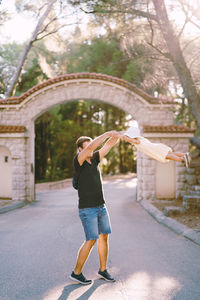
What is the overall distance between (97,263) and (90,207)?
1.35 m

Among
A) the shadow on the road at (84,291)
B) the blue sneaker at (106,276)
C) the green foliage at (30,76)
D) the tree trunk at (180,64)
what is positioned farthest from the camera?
the green foliage at (30,76)

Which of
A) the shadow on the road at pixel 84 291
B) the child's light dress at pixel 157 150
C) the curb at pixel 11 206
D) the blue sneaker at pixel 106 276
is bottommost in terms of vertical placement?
the curb at pixel 11 206

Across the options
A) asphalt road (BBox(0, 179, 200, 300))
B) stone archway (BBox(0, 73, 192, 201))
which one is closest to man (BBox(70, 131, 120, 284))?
asphalt road (BBox(0, 179, 200, 300))

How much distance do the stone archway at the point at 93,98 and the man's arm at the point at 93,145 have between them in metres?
9.11

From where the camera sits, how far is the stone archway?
13.0 m

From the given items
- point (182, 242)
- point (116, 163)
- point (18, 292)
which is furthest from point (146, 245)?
point (116, 163)

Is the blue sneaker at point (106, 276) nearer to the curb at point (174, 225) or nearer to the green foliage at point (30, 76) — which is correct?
the curb at point (174, 225)

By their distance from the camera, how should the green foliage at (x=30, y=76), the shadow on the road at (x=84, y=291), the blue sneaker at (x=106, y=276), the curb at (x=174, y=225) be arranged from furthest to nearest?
the green foliage at (x=30, y=76), the curb at (x=174, y=225), the blue sneaker at (x=106, y=276), the shadow on the road at (x=84, y=291)

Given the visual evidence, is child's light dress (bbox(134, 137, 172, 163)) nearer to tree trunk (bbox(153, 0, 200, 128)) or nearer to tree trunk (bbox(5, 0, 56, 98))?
tree trunk (bbox(153, 0, 200, 128))

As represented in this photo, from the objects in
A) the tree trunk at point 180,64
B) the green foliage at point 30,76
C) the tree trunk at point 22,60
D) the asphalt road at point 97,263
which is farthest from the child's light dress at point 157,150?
the green foliage at point 30,76

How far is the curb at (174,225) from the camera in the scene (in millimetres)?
6536

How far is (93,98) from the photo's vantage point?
1339 centimetres

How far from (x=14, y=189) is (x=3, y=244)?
24.0ft

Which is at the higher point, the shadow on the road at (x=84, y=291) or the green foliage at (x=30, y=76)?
the green foliage at (x=30, y=76)
